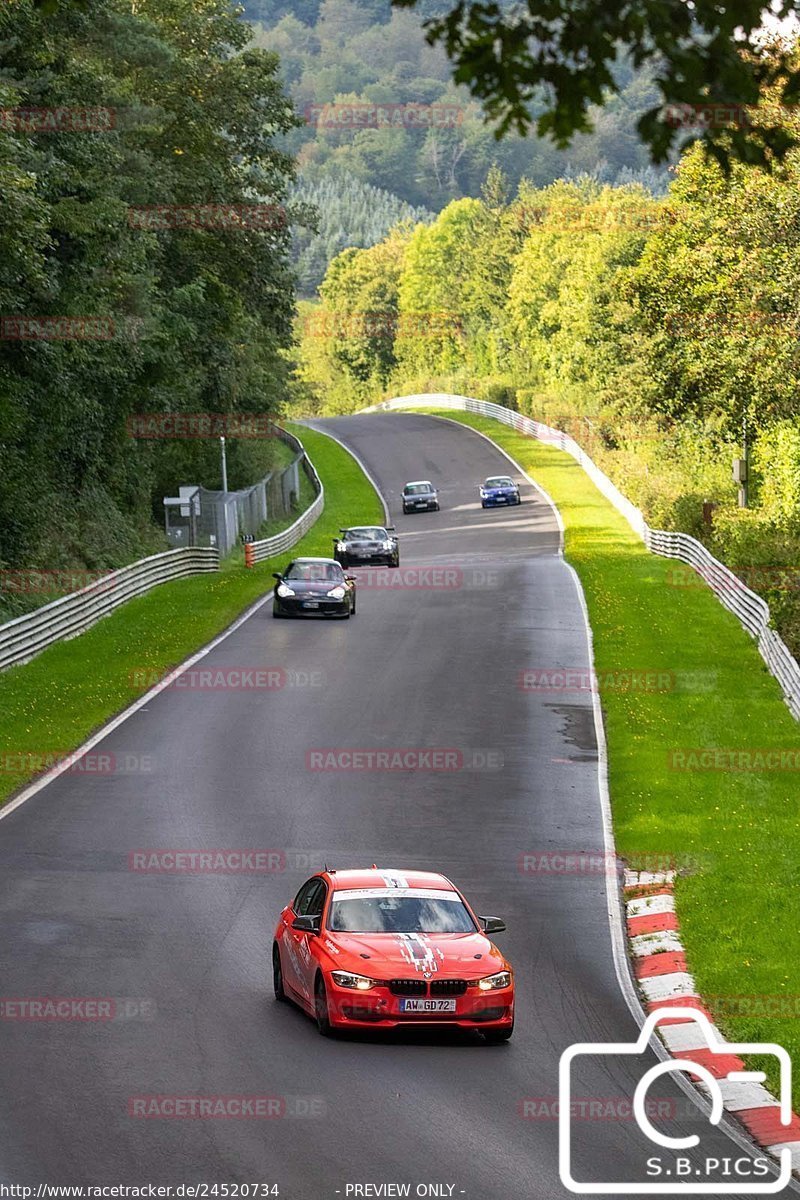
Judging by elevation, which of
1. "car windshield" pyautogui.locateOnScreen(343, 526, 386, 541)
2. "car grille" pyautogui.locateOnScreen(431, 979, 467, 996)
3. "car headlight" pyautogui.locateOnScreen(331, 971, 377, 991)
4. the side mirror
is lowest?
"car windshield" pyautogui.locateOnScreen(343, 526, 386, 541)

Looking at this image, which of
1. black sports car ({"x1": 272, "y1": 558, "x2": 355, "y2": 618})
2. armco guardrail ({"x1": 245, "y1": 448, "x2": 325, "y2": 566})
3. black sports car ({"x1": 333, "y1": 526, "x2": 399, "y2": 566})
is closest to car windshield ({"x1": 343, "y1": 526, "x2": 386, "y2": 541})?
black sports car ({"x1": 333, "y1": 526, "x2": 399, "y2": 566})

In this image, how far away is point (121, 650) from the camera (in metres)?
36.1

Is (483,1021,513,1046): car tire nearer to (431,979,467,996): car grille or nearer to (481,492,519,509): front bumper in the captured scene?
(431,979,467,996): car grille

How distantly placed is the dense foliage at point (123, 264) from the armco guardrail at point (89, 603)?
6.14 feet

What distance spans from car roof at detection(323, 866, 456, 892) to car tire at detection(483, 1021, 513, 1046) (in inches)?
67.8

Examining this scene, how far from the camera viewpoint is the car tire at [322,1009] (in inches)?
522

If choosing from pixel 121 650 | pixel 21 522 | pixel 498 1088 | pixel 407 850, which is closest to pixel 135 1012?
pixel 498 1088

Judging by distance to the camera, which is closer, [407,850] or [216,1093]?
[216,1093]

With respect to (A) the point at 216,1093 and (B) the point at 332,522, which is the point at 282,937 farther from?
(B) the point at 332,522

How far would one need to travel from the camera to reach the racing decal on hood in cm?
1341

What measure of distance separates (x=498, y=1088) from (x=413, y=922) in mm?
2421

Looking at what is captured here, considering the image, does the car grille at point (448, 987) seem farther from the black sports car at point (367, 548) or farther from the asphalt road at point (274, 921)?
the black sports car at point (367, 548)

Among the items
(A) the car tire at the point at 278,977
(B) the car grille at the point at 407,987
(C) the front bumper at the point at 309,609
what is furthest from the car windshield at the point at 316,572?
(B) the car grille at the point at 407,987

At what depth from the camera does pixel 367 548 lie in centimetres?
5325
